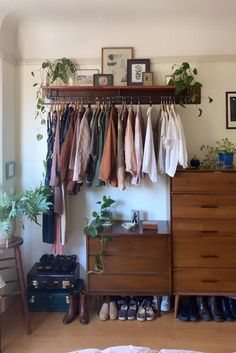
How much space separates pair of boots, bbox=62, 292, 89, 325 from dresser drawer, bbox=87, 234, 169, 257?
404mm

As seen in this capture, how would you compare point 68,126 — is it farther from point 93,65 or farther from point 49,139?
point 93,65

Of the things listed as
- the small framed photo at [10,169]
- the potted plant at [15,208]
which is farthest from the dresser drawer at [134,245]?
the small framed photo at [10,169]

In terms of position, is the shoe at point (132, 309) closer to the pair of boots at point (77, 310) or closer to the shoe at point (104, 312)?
the shoe at point (104, 312)

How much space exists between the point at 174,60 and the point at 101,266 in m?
1.95

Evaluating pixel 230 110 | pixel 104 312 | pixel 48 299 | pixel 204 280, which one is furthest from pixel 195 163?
pixel 48 299

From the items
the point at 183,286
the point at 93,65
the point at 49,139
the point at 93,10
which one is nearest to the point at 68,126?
the point at 49,139

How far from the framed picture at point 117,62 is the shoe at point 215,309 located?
207 centimetres

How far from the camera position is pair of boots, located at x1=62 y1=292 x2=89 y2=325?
2752mm

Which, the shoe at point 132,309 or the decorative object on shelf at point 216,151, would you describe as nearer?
the shoe at point 132,309

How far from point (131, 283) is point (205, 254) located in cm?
66

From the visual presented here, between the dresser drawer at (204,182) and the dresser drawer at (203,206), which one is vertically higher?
the dresser drawer at (204,182)

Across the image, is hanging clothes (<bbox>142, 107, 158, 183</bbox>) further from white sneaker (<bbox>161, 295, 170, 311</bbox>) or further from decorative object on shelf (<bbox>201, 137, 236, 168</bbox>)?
white sneaker (<bbox>161, 295, 170, 311</bbox>)

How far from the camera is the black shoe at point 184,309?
109 inches

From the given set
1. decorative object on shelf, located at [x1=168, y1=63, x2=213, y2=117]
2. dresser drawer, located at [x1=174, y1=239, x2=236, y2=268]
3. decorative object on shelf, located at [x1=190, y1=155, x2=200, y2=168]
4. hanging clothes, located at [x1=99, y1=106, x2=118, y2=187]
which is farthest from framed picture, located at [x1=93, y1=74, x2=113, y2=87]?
dresser drawer, located at [x1=174, y1=239, x2=236, y2=268]
